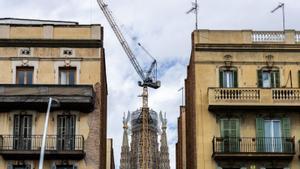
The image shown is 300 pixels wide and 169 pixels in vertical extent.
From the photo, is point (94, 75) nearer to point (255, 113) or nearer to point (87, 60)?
point (87, 60)

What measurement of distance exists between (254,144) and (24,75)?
17.7 metres

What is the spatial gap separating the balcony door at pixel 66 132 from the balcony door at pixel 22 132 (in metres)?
2.10

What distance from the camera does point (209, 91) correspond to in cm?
5612

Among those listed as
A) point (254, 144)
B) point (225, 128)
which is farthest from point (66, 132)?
point (254, 144)

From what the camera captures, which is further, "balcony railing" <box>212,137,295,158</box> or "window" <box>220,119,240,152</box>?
"window" <box>220,119,240,152</box>

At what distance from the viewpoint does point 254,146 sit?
183ft

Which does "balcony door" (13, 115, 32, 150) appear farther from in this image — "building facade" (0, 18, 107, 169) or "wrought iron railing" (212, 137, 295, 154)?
"wrought iron railing" (212, 137, 295, 154)

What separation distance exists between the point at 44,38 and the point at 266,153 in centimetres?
1845

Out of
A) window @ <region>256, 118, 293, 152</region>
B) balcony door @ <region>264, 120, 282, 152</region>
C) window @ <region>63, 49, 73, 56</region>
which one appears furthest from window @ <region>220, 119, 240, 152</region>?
window @ <region>63, 49, 73, 56</region>

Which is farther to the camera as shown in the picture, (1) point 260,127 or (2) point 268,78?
(2) point 268,78

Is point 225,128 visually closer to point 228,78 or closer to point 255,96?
point 255,96

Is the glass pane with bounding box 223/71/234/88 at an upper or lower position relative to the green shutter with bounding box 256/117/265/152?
upper

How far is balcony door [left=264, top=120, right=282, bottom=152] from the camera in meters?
55.8

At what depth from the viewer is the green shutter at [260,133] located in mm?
55812
